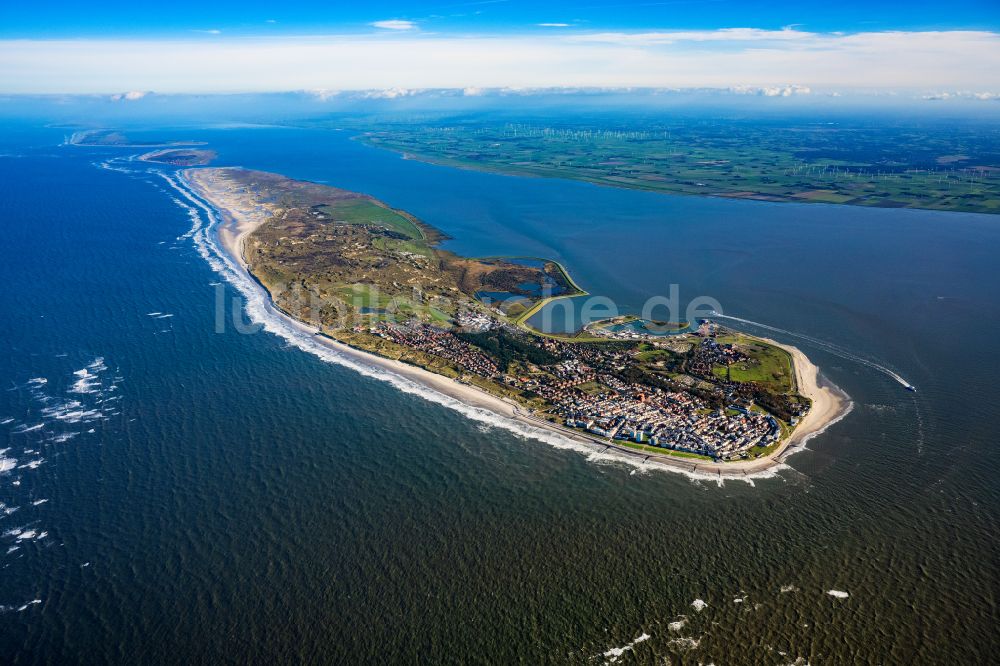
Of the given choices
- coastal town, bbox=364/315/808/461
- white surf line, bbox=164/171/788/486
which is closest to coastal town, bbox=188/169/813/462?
coastal town, bbox=364/315/808/461

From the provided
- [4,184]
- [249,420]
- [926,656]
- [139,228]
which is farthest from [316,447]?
[4,184]

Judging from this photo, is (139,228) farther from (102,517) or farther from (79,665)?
(79,665)

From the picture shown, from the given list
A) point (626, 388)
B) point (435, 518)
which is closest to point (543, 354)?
point (626, 388)

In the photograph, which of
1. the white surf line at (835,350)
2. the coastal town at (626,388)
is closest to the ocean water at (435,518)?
the white surf line at (835,350)

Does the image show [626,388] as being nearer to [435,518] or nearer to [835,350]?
[435,518]

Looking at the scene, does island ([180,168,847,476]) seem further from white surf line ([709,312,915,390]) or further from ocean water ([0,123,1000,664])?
white surf line ([709,312,915,390])
